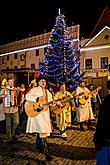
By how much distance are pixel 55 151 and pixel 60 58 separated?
1690 centimetres

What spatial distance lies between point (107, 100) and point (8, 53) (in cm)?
Answer: 4795

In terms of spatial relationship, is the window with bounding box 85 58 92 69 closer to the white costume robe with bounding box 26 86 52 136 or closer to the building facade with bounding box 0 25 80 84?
the building facade with bounding box 0 25 80 84

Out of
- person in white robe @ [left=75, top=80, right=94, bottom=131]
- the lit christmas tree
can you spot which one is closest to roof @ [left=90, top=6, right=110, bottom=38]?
the lit christmas tree

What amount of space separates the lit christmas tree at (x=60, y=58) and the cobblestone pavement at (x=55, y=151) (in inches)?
568

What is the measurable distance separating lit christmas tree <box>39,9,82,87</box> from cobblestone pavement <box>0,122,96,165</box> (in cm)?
1443

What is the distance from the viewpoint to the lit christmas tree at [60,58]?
77.4ft

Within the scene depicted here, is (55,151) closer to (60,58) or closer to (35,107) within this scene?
(35,107)

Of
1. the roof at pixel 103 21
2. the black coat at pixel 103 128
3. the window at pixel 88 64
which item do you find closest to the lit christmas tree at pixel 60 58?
the window at pixel 88 64

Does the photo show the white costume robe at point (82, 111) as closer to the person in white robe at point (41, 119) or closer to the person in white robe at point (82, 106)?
the person in white robe at point (82, 106)

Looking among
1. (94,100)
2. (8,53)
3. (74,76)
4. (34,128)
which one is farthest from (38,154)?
(8,53)

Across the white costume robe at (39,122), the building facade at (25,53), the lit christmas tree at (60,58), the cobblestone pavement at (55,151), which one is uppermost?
the building facade at (25,53)

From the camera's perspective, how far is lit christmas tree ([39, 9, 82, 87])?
23578 millimetres

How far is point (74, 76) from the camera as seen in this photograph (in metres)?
23.9

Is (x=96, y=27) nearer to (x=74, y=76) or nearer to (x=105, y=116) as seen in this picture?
(x=74, y=76)
